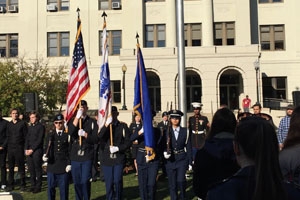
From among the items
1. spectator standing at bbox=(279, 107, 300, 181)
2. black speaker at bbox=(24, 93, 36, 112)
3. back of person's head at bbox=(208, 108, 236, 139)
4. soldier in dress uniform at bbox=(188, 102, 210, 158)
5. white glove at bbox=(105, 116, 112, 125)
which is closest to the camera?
spectator standing at bbox=(279, 107, 300, 181)

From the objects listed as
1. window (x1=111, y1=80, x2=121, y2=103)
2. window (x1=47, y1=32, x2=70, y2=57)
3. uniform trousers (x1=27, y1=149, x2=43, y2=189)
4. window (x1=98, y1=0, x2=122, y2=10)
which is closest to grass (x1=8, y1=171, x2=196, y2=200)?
uniform trousers (x1=27, y1=149, x2=43, y2=189)

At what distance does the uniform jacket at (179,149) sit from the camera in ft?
28.8

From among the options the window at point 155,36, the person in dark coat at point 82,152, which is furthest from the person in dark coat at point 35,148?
the window at point 155,36

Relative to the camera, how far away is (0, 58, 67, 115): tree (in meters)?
23.5

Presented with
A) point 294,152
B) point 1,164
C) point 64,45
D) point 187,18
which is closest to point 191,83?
point 187,18

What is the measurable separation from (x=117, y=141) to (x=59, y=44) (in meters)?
28.4

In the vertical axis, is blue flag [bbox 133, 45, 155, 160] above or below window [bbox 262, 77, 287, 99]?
below

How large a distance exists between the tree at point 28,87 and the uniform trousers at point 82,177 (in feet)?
50.3

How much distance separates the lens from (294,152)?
3.93m

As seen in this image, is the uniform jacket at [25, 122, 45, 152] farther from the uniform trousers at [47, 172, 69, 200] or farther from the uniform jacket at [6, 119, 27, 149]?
the uniform trousers at [47, 172, 69, 200]

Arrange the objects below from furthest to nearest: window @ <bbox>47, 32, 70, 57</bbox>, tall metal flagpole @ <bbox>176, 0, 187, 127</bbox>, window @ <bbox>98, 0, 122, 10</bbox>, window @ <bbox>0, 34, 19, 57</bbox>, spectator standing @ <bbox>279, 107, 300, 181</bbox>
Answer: window @ <bbox>0, 34, 19, 57</bbox> < window @ <bbox>47, 32, 70, 57</bbox> < window @ <bbox>98, 0, 122, 10</bbox> < tall metal flagpole @ <bbox>176, 0, 187, 127</bbox> < spectator standing @ <bbox>279, 107, 300, 181</bbox>

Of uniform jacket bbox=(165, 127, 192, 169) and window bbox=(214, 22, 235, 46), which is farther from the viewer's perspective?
window bbox=(214, 22, 235, 46)

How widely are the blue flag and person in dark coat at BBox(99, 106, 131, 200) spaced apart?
18.9 inches

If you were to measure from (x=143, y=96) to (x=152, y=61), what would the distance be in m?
21.9
